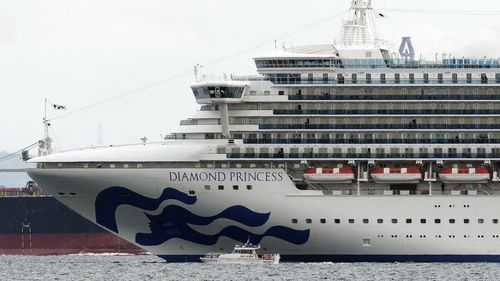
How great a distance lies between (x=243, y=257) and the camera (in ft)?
244

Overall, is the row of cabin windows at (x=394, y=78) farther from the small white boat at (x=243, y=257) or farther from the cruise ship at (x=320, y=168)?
the small white boat at (x=243, y=257)

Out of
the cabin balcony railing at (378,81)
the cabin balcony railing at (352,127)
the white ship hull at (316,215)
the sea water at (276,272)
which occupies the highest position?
the cabin balcony railing at (378,81)

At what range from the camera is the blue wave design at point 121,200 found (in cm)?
7438

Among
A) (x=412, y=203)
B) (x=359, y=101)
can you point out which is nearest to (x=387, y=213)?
(x=412, y=203)

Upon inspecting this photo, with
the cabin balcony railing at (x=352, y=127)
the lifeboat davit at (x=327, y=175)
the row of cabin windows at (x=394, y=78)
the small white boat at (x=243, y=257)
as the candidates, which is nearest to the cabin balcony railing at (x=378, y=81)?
the row of cabin windows at (x=394, y=78)

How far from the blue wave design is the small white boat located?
3173 mm

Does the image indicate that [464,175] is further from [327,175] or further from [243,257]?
[243,257]

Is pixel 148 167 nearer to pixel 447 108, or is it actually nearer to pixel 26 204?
pixel 447 108

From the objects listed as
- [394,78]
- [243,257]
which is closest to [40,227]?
[243,257]

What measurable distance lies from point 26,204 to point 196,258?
33.0m

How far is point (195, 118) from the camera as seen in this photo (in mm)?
75438

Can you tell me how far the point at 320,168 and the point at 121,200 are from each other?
33.0 ft

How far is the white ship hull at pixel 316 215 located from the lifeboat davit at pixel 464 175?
937 millimetres

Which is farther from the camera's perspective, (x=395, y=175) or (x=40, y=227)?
(x=40, y=227)
